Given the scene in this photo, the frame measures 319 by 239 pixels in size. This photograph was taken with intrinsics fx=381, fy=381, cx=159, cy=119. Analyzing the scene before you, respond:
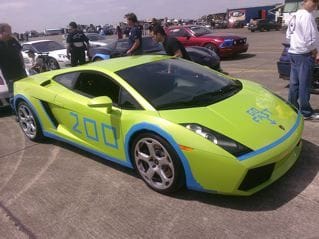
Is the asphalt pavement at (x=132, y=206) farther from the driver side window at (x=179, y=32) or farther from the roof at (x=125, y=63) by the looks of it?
the driver side window at (x=179, y=32)

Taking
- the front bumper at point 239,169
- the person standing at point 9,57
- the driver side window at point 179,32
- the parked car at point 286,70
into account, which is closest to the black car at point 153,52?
the parked car at point 286,70

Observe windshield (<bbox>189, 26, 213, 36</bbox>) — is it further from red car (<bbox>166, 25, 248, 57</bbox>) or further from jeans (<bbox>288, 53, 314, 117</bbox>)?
jeans (<bbox>288, 53, 314, 117</bbox>)

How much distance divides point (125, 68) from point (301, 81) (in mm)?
2539

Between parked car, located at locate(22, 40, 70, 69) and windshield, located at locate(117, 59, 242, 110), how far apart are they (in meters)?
8.64

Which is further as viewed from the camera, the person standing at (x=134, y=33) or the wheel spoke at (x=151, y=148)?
the person standing at (x=134, y=33)

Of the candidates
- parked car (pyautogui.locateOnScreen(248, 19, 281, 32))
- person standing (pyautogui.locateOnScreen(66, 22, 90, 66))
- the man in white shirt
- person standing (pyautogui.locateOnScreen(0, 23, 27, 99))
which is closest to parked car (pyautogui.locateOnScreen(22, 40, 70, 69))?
person standing (pyautogui.locateOnScreen(66, 22, 90, 66))

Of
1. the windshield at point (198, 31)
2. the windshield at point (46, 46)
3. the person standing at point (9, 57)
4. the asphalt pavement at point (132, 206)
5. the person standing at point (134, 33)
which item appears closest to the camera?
the asphalt pavement at point (132, 206)

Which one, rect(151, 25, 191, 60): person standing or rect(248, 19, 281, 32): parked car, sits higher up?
rect(151, 25, 191, 60): person standing

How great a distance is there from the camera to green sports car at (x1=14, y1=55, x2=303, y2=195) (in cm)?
317

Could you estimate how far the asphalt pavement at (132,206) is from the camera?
305 cm

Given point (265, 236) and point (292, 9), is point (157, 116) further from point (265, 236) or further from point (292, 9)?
point (292, 9)

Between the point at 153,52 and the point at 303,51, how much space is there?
6.41m

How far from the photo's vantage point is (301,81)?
5242mm

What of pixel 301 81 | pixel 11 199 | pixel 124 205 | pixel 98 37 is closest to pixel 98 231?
pixel 124 205
